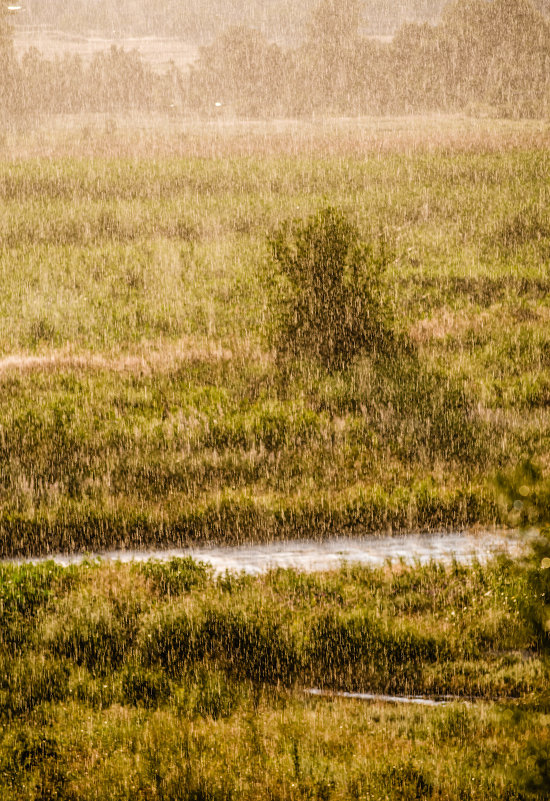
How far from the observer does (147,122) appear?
254 ft

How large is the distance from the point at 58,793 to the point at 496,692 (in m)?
4.17

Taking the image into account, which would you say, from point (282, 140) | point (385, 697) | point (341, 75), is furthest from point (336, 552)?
point (341, 75)

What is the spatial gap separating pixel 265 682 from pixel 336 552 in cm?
320

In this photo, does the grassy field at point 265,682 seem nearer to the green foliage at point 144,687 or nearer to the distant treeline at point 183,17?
the green foliage at point 144,687

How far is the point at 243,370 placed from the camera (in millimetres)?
17484

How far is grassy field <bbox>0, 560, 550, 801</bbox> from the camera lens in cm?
646

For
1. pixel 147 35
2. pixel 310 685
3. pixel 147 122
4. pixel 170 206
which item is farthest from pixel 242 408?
pixel 147 35

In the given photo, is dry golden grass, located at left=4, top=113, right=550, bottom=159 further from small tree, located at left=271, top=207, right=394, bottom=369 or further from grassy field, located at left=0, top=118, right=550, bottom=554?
small tree, located at left=271, top=207, right=394, bottom=369

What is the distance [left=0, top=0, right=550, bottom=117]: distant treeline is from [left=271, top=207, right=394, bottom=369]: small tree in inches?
2269

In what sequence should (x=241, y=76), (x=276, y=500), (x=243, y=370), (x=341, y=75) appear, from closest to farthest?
(x=276, y=500) < (x=243, y=370) < (x=341, y=75) < (x=241, y=76)

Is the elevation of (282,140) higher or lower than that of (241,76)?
→ lower

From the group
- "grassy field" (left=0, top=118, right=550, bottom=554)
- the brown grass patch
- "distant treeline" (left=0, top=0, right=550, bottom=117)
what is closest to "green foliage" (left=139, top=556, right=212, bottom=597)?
"grassy field" (left=0, top=118, right=550, bottom=554)

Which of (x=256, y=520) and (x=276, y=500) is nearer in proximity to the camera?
(x=256, y=520)

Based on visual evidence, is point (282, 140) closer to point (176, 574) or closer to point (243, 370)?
point (243, 370)
